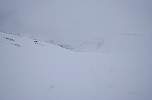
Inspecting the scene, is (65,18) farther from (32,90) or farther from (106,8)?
(32,90)

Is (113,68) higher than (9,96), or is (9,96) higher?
(113,68)

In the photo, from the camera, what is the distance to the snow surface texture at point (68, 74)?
169cm

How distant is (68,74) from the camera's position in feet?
6.57

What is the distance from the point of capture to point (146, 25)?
13.5 feet

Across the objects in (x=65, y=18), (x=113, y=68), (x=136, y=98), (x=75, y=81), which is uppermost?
(x=65, y=18)

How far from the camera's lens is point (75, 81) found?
1913 mm

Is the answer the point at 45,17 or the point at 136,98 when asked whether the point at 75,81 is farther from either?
the point at 45,17

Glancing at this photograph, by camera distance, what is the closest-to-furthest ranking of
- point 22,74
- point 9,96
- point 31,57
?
point 9,96 → point 22,74 → point 31,57

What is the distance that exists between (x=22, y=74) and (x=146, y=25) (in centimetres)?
332

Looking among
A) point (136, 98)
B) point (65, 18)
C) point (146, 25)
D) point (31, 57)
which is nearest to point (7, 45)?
point (31, 57)

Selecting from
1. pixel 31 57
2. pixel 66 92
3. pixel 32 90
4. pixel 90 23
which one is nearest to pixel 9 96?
pixel 32 90

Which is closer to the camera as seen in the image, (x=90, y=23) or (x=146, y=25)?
(x=146, y=25)

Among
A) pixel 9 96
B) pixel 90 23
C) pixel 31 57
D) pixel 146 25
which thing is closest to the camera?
pixel 9 96

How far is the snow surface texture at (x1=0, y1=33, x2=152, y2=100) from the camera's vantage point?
5.53 ft
